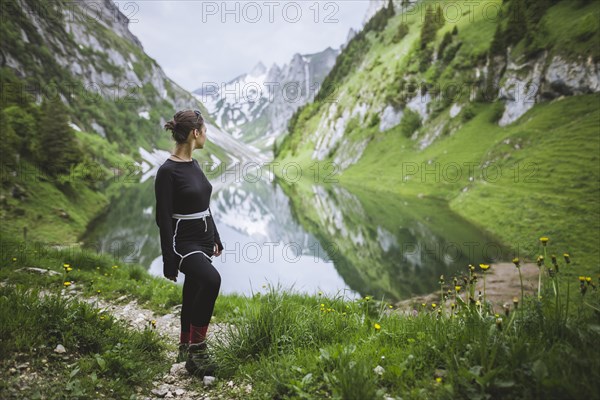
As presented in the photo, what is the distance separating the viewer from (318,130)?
11244 centimetres

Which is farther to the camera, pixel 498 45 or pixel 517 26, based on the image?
pixel 498 45

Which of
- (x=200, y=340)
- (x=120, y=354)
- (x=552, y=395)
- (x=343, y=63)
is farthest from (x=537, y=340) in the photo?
(x=343, y=63)

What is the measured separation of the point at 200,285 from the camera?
4457 millimetres

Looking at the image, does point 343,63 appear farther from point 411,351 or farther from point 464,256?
point 411,351

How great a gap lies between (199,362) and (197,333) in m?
0.38

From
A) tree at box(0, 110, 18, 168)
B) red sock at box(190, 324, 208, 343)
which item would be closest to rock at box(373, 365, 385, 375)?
red sock at box(190, 324, 208, 343)

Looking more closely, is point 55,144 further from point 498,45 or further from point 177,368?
point 498,45

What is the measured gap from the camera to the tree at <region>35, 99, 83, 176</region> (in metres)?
27.0

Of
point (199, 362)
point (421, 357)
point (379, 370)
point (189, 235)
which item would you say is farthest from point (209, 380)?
point (421, 357)

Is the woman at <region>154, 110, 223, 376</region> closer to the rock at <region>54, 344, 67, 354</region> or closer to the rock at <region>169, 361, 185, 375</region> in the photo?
the rock at <region>169, 361, 185, 375</region>

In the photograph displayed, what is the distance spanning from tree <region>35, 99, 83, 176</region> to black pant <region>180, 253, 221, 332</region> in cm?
2985

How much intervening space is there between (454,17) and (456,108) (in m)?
47.5

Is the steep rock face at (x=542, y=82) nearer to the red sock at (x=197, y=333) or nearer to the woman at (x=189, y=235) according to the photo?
the woman at (x=189, y=235)

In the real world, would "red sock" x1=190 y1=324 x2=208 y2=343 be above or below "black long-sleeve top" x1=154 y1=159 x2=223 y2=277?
below
